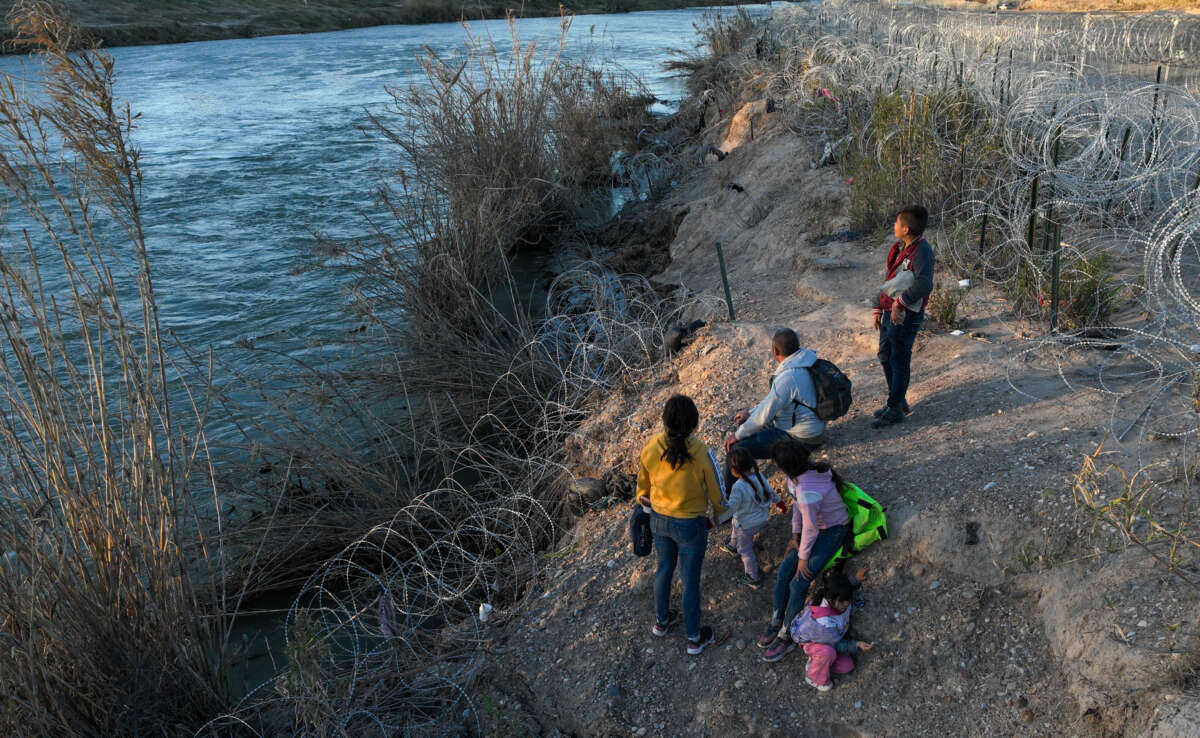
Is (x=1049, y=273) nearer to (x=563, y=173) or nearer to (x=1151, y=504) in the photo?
(x=1151, y=504)

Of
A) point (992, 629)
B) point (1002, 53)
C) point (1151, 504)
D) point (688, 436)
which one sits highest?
point (1002, 53)

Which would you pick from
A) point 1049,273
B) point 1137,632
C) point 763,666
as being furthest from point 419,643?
point 1049,273

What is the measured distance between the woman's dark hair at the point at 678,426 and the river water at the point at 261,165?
10.8ft

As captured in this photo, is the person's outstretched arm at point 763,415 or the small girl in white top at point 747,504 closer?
the small girl in white top at point 747,504

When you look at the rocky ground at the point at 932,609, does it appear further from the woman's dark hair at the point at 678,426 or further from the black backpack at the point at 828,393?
the woman's dark hair at the point at 678,426

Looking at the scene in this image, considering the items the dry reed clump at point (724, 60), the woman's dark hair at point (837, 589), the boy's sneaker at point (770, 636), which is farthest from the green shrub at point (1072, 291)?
the dry reed clump at point (724, 60)

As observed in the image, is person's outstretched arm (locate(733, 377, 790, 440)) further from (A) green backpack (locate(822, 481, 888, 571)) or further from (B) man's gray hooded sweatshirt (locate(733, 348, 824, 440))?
(A) green backpack (locate(822, 481, 888, 571))

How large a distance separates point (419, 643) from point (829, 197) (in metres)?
7.50

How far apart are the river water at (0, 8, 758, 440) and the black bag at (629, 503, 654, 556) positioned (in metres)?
3.40

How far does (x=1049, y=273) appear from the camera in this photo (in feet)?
21.4

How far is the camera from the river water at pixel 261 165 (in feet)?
35.4

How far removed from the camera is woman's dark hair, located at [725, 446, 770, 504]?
4469 mm

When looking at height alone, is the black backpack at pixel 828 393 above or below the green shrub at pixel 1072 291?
below

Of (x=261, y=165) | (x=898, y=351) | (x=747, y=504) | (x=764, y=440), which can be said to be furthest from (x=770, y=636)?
(x=261, y=165)
